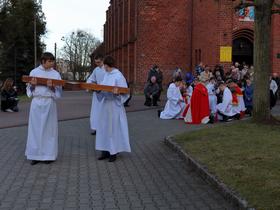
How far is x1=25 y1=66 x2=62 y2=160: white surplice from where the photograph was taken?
9562 millimetres

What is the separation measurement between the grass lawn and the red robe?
3.41m

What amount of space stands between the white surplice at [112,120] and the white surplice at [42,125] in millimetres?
885

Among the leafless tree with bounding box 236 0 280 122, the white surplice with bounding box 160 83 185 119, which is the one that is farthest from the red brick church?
the leafless tree with bounding box 236 0 280 122

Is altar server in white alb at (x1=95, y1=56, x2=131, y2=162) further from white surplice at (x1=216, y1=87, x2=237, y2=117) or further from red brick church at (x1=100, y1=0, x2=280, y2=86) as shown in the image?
red brick church at (x1=100, y1=0, x2=280, y2=86)

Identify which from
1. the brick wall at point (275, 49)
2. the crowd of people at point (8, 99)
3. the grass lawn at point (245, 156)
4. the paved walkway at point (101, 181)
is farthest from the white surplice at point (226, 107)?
the brick wall at point (275, 49)

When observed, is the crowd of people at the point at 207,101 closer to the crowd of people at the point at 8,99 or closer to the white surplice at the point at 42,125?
the crowd of people at the point at 8,99

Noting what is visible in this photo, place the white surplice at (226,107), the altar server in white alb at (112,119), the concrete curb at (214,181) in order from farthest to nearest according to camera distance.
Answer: the white surplice at (226,107), the altar server in white alb at (112,119), the concrete curb at (214,181)

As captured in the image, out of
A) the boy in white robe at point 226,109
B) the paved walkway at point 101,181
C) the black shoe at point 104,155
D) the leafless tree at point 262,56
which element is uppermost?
the leafless tree at point 262,56

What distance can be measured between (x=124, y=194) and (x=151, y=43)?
2949 cm

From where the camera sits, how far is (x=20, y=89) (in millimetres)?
53406

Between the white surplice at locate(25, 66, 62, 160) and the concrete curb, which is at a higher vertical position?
the white surplice at locate(25, 66, 62, 160)

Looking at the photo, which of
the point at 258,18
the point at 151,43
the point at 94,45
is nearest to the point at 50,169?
the point at 258,18

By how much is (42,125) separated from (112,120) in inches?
52.5

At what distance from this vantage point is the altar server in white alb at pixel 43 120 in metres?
9.56
